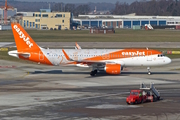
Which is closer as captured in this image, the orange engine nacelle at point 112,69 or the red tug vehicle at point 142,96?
the red tug vehicle at point 142,96

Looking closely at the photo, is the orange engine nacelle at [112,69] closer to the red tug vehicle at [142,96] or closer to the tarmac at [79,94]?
the tarmac at [79,94]

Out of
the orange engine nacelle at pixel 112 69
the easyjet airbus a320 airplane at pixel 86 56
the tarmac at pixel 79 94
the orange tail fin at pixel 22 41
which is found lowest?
the tarmac at pixel 79 94

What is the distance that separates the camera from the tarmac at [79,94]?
98.0ft

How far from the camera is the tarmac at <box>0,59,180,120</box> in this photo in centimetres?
2986

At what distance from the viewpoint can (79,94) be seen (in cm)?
3828

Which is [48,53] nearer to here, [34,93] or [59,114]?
[34,93]

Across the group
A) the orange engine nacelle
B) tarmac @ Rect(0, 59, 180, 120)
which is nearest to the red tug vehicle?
tarmac @ Rect(0, 59, 180, 120)

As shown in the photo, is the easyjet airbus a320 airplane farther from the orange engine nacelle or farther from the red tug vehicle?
the red tug vehicle

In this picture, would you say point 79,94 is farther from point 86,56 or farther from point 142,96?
point 86,56

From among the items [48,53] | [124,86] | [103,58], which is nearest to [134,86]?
[124,86]

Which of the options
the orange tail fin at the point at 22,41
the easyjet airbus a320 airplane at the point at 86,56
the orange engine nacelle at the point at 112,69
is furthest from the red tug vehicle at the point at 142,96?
the orange tail fin at the point at 22,41

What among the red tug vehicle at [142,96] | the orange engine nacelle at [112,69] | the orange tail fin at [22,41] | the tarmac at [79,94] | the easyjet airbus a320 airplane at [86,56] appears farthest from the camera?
the orange tail fin at [22,41]

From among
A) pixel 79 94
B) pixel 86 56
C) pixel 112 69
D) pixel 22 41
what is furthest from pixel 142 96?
pixel 22 41

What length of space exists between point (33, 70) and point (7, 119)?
29465 mm
